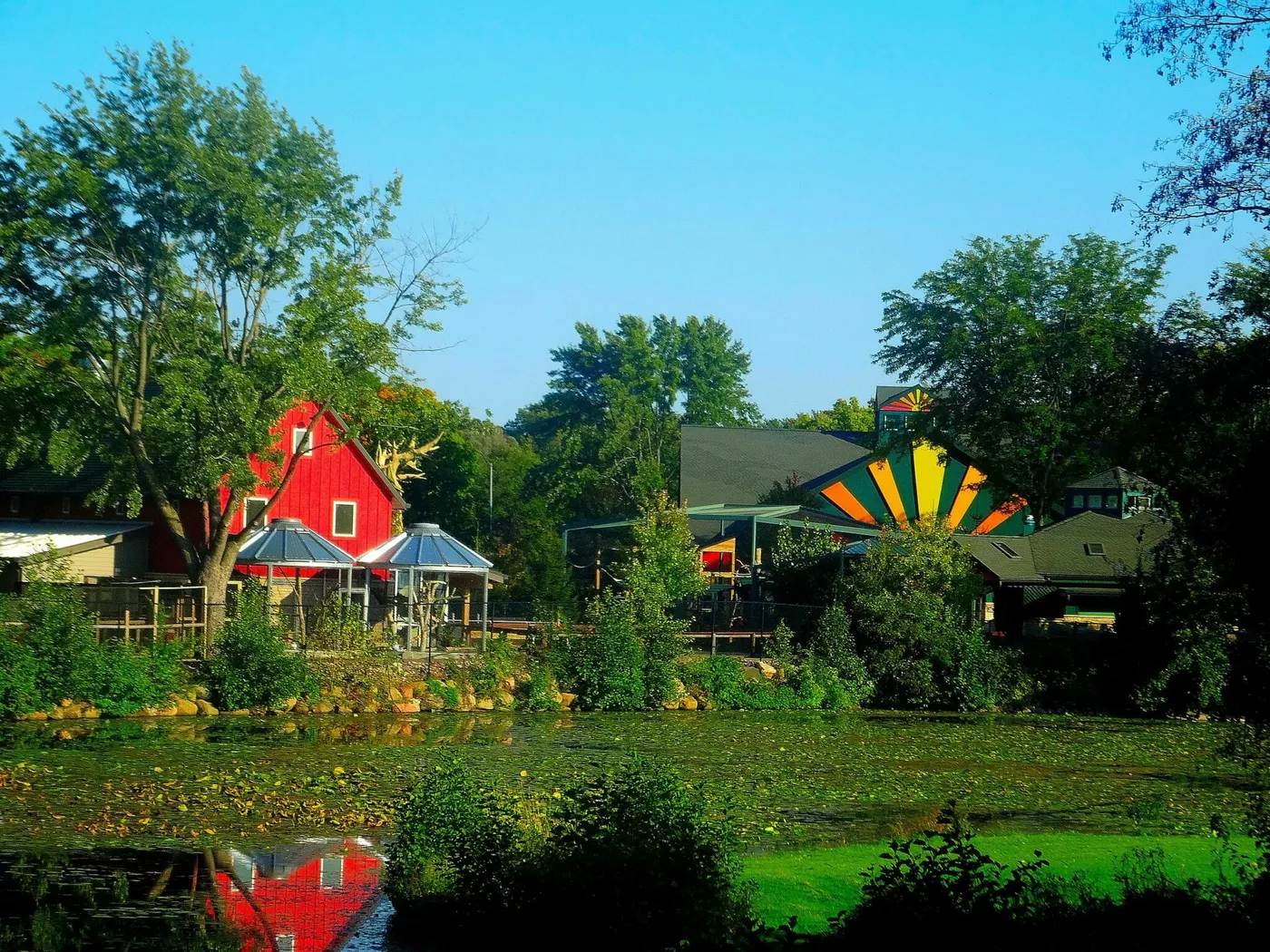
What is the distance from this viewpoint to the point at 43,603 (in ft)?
82.8

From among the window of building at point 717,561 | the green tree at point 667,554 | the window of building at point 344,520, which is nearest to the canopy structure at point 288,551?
the window of building at point 344,520

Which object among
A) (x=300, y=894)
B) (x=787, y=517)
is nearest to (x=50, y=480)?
(x=787, y=517)

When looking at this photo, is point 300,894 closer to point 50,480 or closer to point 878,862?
point 878,862

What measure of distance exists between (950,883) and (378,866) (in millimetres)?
6665

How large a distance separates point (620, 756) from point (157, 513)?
2257cm

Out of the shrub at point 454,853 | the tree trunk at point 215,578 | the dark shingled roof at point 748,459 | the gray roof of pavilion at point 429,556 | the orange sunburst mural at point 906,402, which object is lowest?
the shrub at point 454,853

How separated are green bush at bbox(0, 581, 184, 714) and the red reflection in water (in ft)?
41.3

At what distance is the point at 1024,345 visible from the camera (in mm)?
43438

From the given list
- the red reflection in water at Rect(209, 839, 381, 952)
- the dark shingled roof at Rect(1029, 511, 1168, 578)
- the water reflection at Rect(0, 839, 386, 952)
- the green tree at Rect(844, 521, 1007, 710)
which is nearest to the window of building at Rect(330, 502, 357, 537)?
the green tree at Rect(844, 521, 1007, 710)

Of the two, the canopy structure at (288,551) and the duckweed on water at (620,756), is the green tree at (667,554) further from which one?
the duckweed on water at (620,756)

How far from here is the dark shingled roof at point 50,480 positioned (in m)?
38.9

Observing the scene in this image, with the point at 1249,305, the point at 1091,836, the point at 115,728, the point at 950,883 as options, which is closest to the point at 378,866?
the point at 950,883

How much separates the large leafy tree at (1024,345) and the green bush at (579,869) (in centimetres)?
3319

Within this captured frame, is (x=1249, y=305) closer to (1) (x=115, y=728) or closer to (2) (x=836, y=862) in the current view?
(2) (x=836, y=862)
